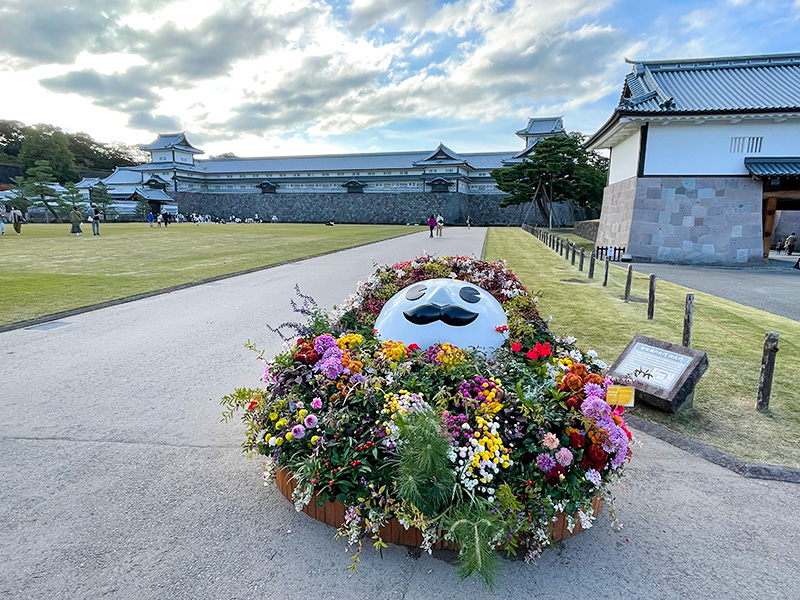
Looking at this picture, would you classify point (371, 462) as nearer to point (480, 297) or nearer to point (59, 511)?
point (59, 511)

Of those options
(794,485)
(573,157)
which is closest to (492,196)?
(573,157)

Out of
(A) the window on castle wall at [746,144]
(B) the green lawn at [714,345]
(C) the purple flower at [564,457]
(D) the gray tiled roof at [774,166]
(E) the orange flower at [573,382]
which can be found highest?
(A) the window on castle wall at [746,144]

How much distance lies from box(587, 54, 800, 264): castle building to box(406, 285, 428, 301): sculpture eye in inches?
631

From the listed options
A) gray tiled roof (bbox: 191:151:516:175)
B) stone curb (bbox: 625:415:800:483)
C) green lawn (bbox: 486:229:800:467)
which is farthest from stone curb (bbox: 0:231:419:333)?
gray tiled roof (bbox: 191:151:516:175)

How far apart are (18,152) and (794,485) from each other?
10307 cm

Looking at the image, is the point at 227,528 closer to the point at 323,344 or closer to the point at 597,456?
the point at 323,344

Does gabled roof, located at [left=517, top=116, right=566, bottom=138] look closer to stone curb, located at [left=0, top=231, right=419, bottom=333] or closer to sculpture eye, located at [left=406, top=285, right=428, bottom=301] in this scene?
stone curb, located at [left=0, top=231, right=419, bottom=333]

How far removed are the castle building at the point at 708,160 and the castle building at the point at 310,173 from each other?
3234 centimetres

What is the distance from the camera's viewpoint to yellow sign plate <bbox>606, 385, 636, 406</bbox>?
3262 mm

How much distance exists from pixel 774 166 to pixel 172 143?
65.3 meters

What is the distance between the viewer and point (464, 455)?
2621mm

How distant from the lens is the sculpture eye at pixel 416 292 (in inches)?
184

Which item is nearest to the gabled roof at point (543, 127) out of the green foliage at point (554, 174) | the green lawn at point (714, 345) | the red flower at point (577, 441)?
the green foliage at point (554, 174)

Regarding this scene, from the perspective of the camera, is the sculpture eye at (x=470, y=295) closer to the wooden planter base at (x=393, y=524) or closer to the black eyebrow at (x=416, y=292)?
the black eyebrow at (x=416, y=292)
